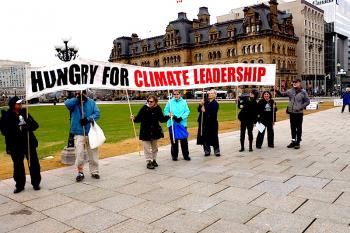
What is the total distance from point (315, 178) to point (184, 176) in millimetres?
2581

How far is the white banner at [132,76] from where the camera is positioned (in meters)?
7.54

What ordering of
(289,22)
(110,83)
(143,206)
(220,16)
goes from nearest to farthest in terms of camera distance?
(143,206), (110,83), (289,22), (220,16)

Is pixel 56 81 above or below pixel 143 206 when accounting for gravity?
above

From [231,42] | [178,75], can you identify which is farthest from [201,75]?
[231,42]

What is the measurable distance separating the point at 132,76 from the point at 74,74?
1679mm

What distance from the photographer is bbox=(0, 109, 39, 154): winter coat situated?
21.8 feet

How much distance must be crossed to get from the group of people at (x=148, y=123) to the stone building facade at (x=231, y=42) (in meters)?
50.4

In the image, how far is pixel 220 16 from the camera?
97812 mm

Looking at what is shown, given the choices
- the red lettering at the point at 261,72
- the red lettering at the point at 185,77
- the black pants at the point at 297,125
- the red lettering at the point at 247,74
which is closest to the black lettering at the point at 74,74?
the red lettering at the point at 185,77

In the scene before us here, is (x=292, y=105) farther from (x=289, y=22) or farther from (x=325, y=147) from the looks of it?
(x=289, y=22)

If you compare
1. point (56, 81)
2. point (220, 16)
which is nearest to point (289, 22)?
point (220, 16)

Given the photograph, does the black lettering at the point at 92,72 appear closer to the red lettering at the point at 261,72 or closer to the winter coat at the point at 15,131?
the winter coat at the point at 15,131

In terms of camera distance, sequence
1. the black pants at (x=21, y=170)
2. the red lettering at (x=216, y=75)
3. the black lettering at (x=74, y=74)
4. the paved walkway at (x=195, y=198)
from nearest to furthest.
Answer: the paved walkway at (x=195, y=198) → the black pants at (x=21, y=170) → the black lettering at (x=74, y=74) → the red lettering at (x=216, y=75)

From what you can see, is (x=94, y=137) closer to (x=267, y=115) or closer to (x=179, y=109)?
(x=179, y=109)
